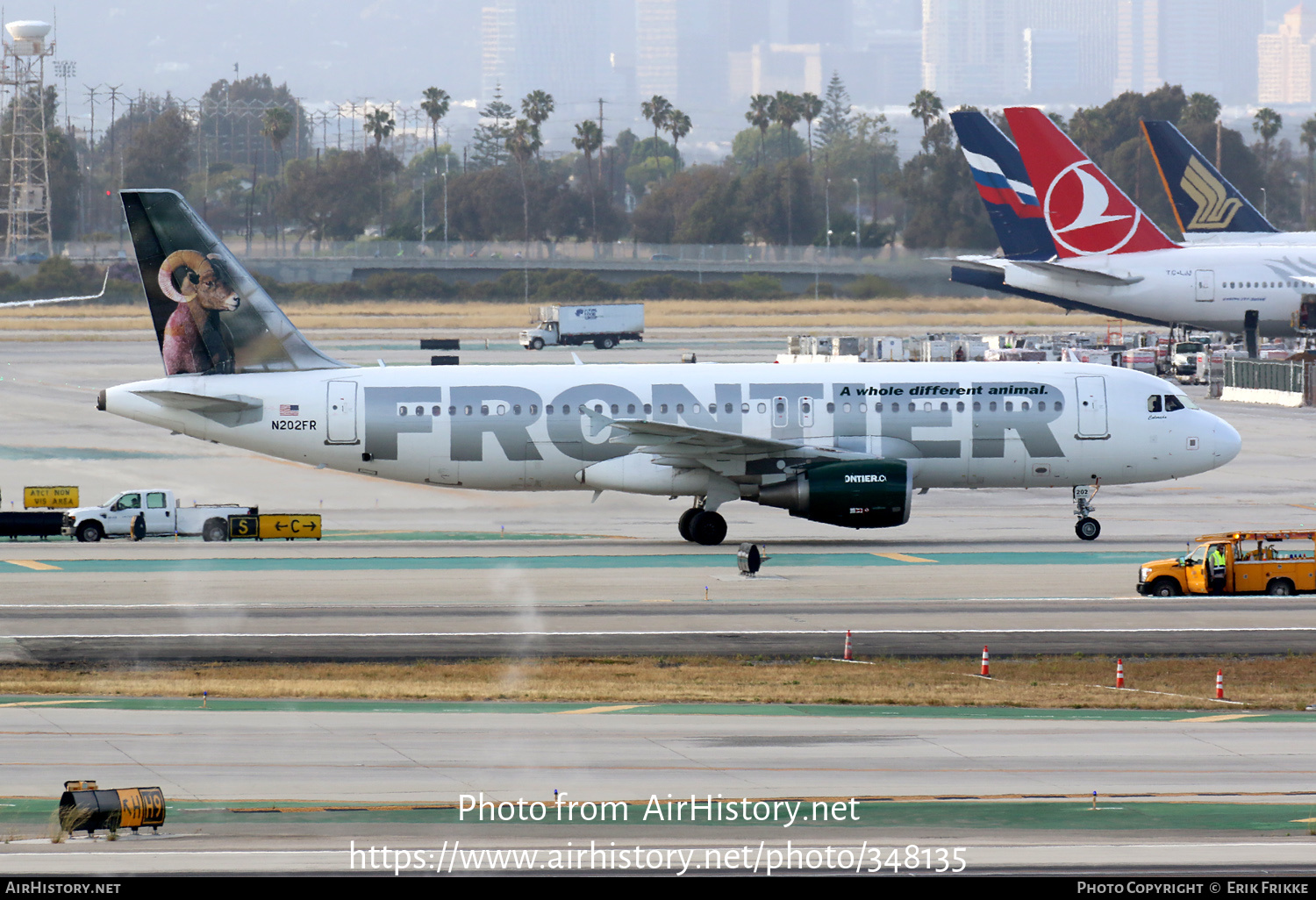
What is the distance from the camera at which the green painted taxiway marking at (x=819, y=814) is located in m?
19.9

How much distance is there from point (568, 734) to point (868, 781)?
17.5 ft

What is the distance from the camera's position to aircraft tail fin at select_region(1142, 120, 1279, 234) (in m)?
106

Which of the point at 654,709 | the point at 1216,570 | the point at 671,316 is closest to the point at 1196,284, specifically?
the point at 1216,570

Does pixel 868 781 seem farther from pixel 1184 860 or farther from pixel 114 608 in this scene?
pixel 114 608

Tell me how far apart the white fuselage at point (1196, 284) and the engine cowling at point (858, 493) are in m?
51.6

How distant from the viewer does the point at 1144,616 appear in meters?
35.7

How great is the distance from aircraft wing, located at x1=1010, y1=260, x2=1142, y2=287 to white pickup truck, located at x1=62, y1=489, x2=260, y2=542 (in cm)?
5549

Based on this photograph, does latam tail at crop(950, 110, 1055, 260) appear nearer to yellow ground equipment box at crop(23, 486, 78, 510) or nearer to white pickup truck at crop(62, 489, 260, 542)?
white pickup truck at crop(62, 489, 260, 542)

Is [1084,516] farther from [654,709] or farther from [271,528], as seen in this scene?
[271,528]

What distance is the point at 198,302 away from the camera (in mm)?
44781

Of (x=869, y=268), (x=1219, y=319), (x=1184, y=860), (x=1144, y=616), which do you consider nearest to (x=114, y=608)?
(x=1144, y=616)

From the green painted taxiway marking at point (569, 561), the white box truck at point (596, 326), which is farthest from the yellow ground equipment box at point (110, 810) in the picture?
the white box truck at point (596, 326)

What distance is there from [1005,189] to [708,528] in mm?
52877

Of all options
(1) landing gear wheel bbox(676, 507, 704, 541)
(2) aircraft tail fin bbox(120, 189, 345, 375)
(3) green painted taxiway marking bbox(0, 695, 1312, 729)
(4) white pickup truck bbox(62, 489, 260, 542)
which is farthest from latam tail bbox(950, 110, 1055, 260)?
(3) green painted taxiway marking bbox(0, 695, 1312, 729)
